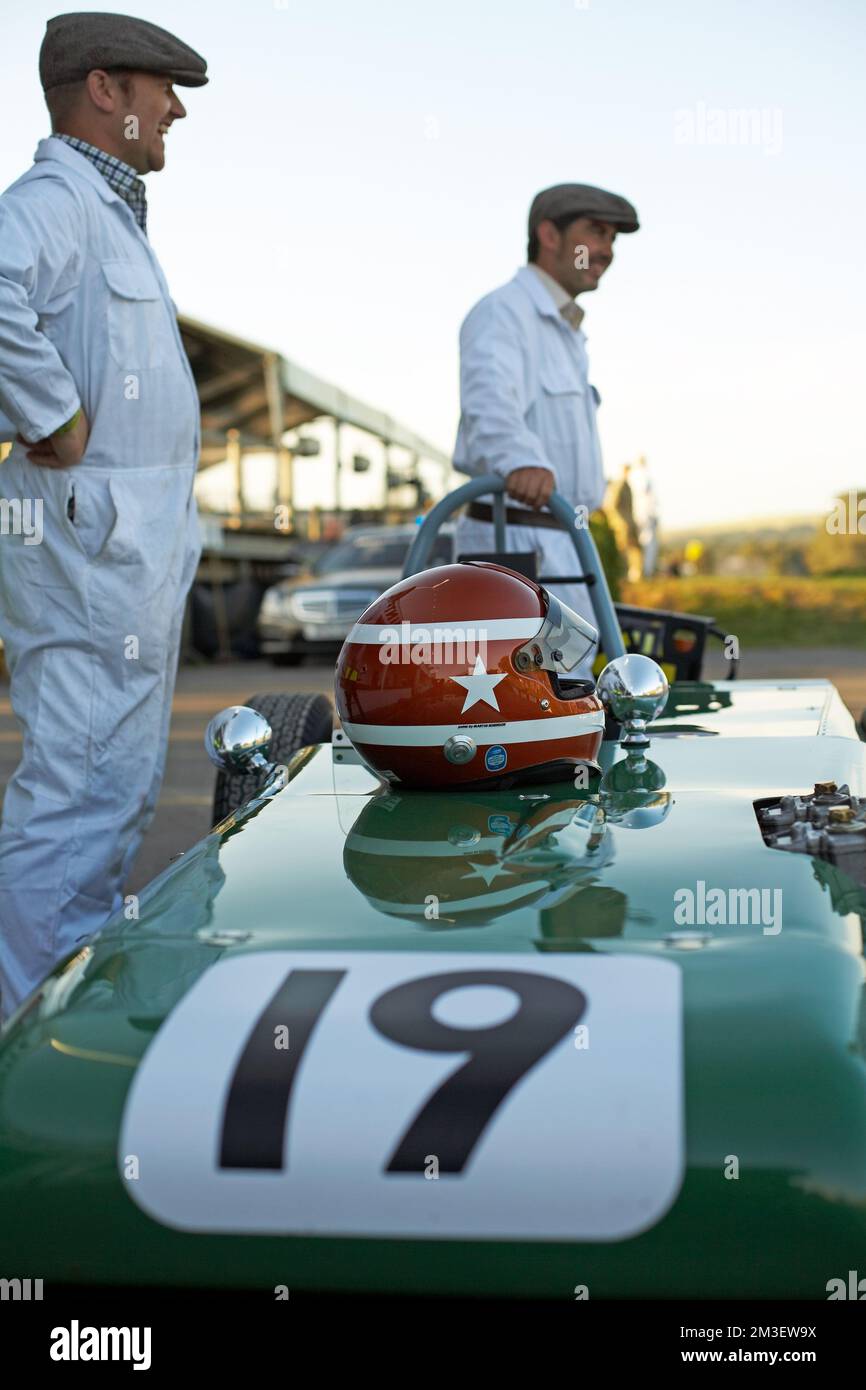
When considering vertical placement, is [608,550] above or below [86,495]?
below

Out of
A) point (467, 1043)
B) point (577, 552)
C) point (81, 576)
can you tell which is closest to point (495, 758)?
point (467, 1043)

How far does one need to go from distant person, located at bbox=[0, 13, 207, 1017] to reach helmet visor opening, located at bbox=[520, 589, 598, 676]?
4.00 feet

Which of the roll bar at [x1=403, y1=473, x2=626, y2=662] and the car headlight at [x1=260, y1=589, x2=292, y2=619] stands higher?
the roll bar at [x1=403, y1=473, x2=626, y2=662]

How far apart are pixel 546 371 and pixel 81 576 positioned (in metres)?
1.79

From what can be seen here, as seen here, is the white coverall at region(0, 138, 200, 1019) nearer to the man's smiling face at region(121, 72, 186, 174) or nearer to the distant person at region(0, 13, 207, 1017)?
the distant person at region(0, 13, 207, 1017)

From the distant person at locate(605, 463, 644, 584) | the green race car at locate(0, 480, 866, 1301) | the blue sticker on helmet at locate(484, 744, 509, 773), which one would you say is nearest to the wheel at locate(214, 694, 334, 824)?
the blue sticker on helmet at locate(484, 744, 509, 773)

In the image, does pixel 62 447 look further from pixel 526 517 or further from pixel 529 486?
pixel 526 517

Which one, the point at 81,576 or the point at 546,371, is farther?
the point at 546,371

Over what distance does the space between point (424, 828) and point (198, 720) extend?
821 centimetres

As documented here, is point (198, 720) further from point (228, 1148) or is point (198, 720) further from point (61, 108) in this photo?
point (228, 1148)

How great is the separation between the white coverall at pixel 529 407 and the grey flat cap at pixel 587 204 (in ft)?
0.64

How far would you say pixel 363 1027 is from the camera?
1.27 m

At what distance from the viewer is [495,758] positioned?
6.62 feet

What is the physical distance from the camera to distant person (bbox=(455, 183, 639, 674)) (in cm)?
405
